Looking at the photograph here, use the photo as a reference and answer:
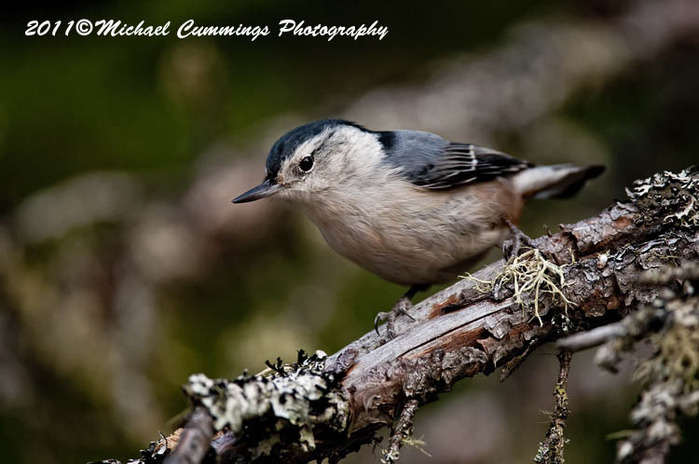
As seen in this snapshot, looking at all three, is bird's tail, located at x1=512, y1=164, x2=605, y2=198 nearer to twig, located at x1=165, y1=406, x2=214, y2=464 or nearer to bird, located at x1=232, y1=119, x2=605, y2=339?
bird, located at x1=232, y1=119, x2=605, y2=339

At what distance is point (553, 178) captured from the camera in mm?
2912

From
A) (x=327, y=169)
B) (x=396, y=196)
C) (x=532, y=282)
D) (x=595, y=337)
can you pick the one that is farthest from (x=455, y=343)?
(x=327, y=169)

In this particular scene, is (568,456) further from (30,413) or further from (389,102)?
(30,413)

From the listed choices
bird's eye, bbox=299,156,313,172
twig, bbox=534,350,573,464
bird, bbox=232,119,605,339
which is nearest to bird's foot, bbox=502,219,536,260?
bird, bbox=232,119,605,339

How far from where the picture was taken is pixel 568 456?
297cm

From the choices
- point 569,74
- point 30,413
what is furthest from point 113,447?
point 569,74

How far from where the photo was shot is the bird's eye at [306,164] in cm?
255

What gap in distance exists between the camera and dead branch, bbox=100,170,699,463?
1.52m

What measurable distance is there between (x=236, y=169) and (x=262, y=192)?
107cm

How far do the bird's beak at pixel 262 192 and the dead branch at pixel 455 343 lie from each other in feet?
2.87

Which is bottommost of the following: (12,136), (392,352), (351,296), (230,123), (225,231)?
(392,352)

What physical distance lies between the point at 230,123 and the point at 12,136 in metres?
1.19

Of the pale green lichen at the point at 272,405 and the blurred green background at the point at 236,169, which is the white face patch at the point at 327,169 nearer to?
the blurred green background at the point at 236,169

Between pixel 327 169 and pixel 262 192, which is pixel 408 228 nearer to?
pixel 327 169
